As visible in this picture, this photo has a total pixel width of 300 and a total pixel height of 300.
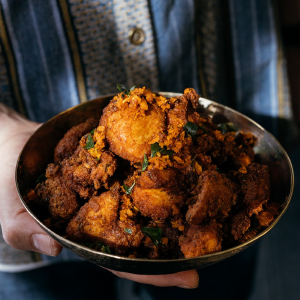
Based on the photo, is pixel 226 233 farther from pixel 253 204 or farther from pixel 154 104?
pixel 154 104

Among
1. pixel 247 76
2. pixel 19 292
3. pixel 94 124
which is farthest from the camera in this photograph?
pixel 247 76

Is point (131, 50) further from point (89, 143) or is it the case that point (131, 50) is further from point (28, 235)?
point (28, 235)

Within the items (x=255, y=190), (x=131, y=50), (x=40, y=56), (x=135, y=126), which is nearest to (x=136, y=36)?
(x=131, y=50)

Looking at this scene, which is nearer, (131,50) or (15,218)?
(15,218)

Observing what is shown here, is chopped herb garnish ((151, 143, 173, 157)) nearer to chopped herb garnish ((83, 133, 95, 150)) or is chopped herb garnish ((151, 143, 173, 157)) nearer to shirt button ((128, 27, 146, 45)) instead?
chopped herb garnish ((83, 133, 95, 150))

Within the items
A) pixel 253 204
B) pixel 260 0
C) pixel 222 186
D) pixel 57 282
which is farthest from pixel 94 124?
pixel 260 0

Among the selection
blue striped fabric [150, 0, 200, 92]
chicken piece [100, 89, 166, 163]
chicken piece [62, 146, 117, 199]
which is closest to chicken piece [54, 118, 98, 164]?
chicken piece [62, 146, 117, 199]
